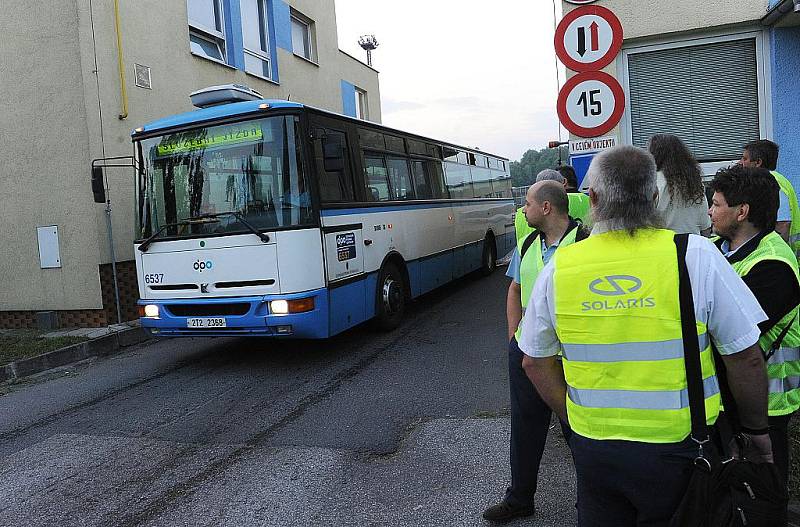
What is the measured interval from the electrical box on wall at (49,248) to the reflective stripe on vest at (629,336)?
10.6 meters

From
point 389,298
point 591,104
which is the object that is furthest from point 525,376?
point 389,298

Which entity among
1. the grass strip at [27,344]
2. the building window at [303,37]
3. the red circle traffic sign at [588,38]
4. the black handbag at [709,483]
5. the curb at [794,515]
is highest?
the building window at [303,37]

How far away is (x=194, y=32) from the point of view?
13297 mm

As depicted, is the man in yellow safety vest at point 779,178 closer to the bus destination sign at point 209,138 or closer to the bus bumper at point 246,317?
the bus bumper at point 246,317

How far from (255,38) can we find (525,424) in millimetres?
14418

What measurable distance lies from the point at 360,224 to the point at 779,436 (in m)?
5.94

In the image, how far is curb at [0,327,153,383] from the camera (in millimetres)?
8016

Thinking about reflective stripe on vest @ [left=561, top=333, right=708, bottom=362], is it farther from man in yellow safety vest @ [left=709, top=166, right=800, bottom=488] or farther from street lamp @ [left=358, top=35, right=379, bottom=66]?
street lamp @ [left=358, top=35, right=379, bottom=66]

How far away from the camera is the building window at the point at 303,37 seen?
18094 mm

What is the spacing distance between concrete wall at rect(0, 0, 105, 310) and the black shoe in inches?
345

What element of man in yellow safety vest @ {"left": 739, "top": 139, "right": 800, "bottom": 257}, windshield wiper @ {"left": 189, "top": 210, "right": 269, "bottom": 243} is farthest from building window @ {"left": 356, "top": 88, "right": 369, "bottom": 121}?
man in yellow safety vest @ {"left": 739, "top": 139, "right": 800, "bottom": 257}

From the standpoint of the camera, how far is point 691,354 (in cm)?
195

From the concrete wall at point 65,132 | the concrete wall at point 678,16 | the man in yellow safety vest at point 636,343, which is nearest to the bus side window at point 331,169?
the concrete wall at point 678,16

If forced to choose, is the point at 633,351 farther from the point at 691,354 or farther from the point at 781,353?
the point at 781,353
